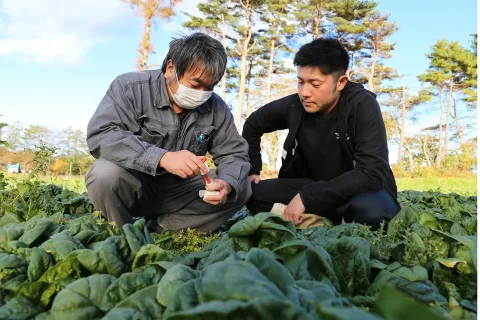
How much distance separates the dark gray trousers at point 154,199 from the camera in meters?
3.30

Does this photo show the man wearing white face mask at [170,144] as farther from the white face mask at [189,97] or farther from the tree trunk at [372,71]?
the tree trunk at [372,71]

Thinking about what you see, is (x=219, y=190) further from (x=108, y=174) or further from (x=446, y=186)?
(x=446, y=186)

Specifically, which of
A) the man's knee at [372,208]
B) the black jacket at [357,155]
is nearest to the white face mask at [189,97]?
the black jacket at [357,155]

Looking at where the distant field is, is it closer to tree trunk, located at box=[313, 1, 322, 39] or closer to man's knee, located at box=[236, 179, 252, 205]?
man's knee, located at box=[236, 179, 252, 205]

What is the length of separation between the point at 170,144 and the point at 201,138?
0.81 feet

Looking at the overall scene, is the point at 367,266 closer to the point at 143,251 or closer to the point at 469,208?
the point at 143,251

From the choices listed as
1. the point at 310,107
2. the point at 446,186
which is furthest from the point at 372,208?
the point at 446,186

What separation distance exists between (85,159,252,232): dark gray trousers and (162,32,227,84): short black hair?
81 centimetres

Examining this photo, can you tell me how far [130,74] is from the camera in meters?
3.59

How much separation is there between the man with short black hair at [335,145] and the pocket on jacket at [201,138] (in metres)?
0.75

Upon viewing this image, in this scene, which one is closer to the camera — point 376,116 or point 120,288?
point 120,288

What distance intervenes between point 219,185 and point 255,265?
2.02 m

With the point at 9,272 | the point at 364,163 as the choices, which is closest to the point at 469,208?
the point at 364,163

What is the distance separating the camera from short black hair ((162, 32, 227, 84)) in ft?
10.7
